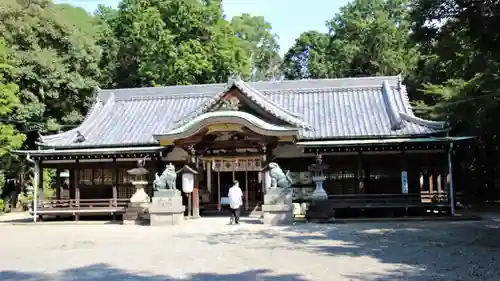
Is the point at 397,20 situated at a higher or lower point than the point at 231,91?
higher

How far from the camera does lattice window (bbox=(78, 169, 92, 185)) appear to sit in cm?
2122

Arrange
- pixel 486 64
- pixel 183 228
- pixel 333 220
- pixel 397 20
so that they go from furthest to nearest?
pixel 397 20
pixel 333 220
pixel 183 228
pixel 486 64

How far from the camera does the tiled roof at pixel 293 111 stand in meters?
19.3

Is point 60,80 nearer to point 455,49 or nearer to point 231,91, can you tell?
point 231,91

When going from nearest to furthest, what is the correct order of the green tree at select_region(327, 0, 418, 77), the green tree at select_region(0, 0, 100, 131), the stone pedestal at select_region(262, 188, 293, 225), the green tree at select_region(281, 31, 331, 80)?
1. the stone pedestal at select_region(262, 188, 293, 225)
2. the green tree at select_region(0, 0, 100, 131)
3. the green tree at select_region(327, 0, 418, 77)
4. the green tree at select_region(281, 31, 331, 80)

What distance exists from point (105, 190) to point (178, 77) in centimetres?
1425

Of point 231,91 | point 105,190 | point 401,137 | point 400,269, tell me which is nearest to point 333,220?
point 401,137

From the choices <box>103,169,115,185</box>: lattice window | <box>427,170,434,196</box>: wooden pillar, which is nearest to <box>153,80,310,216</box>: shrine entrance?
<box>103,169,115,185</box>: lattice window

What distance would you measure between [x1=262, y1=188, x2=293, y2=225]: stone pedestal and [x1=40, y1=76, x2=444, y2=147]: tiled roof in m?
3.48

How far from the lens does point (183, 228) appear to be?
Result: 15.6 meters

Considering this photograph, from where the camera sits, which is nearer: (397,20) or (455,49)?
(455,49)

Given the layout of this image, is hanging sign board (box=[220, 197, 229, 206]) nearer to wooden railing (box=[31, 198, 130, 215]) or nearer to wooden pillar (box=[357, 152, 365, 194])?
wooden railing (box=[31, 198, 130, 215])

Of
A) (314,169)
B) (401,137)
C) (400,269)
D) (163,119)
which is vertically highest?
(163,119)

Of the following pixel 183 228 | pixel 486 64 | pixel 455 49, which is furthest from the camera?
pixel 183 228
